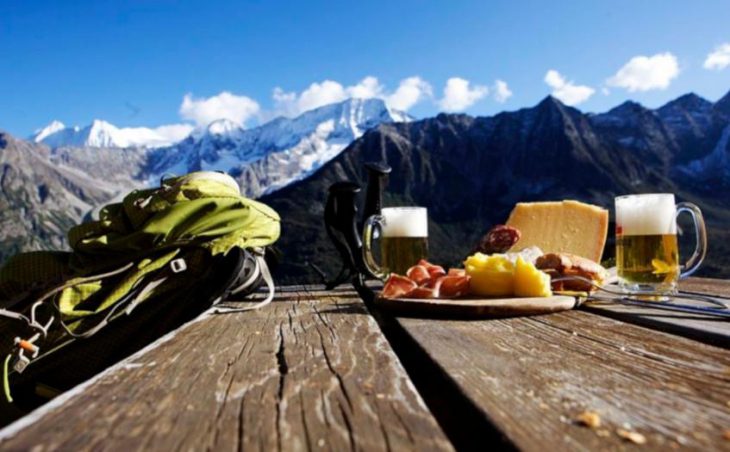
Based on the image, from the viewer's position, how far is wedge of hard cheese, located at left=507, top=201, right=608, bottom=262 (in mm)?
3891

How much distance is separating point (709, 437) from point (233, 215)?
2562 mm

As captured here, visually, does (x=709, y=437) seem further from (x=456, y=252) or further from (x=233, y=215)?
(x=456, y=252)

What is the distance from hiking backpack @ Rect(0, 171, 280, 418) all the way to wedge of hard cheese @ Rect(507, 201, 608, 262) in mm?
1864

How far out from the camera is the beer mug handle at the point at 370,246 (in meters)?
3.60

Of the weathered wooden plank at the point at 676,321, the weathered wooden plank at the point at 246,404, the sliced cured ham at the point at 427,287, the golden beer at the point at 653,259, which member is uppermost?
the golden beer at the point at 653,259

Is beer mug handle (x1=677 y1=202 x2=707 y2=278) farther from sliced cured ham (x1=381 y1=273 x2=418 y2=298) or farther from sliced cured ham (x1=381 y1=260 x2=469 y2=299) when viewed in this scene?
sliced cured ham (x1=381 y1=273 x2=418 y2=298)

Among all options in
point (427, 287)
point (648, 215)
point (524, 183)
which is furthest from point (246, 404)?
point (524, 183)

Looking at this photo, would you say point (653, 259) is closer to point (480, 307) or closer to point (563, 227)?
point (480, 307)

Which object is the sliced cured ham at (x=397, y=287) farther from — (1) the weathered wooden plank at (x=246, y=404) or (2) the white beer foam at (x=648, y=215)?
(2) the white beer foam at (x=648, y=215)

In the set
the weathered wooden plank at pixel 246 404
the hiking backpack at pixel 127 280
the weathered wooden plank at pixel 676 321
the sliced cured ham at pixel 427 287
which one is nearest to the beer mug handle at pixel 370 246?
the hiking backpack at pixel 127 280

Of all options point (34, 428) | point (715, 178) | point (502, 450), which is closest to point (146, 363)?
point (34, 428)

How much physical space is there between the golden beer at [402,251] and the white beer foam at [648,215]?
1217 mm

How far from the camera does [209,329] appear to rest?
87.7 inches

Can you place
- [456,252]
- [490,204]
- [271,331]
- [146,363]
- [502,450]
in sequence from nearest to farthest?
[502,450], [146,363], [271,331], [456,252], [490,204]
